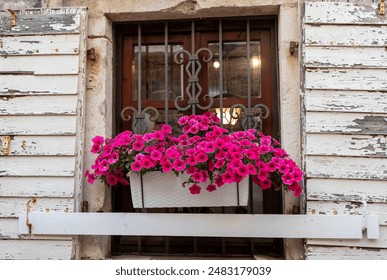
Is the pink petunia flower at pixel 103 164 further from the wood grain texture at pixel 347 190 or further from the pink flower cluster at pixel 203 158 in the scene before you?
the wood grain texture at pixel 347 190

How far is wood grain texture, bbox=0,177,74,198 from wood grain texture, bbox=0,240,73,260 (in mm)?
250

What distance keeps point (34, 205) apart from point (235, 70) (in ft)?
4.58

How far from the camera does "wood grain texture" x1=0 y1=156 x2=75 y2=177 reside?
2.31m

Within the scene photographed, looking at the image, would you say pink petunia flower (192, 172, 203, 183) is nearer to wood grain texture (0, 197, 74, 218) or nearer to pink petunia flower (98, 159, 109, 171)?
pink petunia flower (98, 159, 109, 171)

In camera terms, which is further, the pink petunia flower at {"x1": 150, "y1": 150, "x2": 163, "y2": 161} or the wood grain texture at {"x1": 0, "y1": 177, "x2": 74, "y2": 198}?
the wood grain texture at {"x1": 0, "y1": 177, "x2": 74, "y2": 198}

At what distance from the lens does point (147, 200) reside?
7.00 feet

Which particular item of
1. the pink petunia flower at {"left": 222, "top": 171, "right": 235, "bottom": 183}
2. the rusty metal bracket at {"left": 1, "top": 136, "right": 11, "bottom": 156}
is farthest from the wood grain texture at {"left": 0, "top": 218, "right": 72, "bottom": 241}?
the pink petunia flower at {"left": 222, "top": 171, "right": 235, "bottom": 183}

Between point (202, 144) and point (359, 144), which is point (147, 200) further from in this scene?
point (359, 144)

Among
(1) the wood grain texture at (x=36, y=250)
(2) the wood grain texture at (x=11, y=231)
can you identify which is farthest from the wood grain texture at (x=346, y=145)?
(2) the wood grain texture at (x=11, y=231)

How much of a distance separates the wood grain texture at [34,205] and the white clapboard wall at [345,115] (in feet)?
4.25

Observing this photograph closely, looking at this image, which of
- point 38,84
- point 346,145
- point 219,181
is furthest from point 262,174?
point 38,84

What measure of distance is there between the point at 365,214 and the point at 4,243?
1.91 m

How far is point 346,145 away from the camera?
2.21 metres
